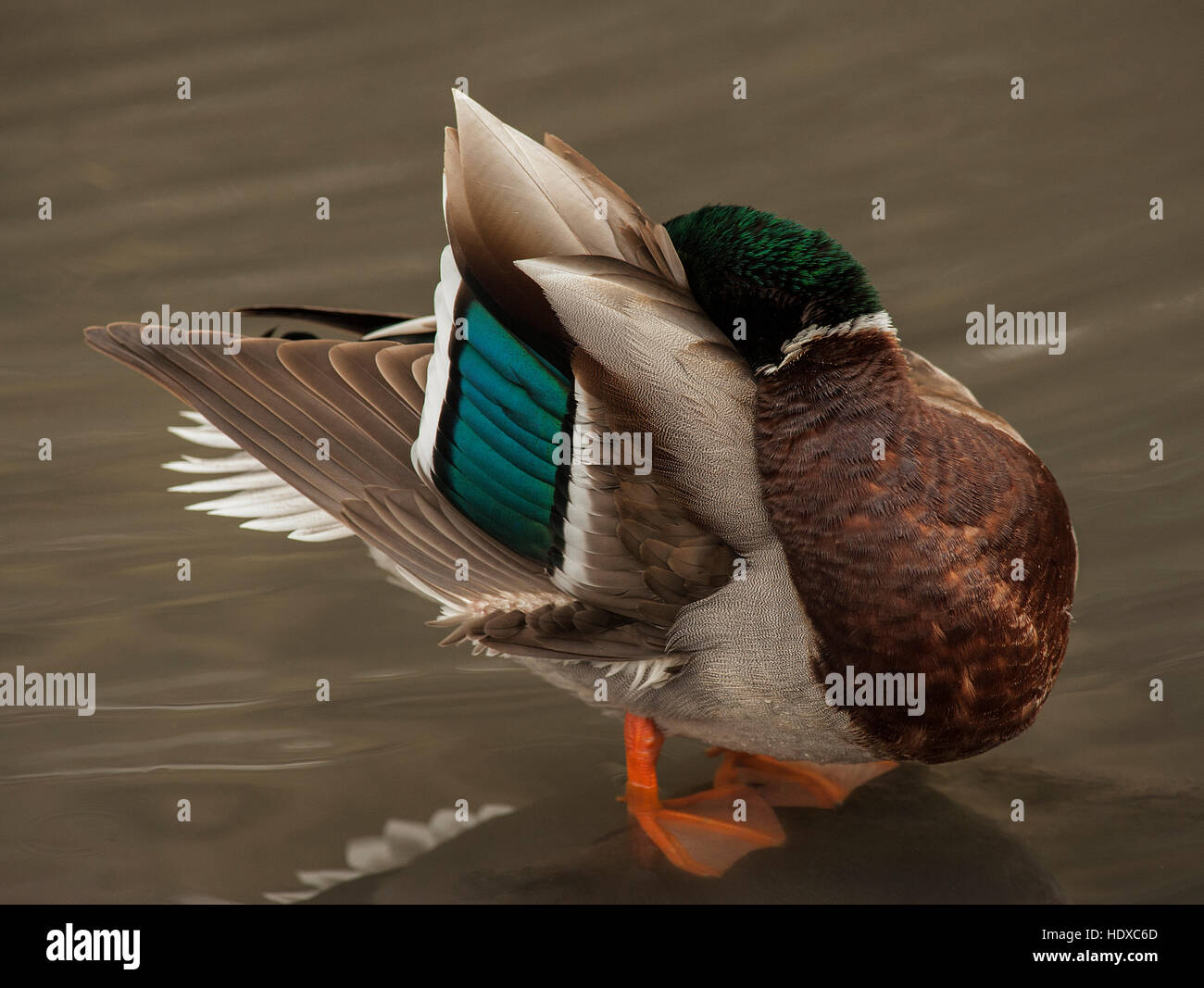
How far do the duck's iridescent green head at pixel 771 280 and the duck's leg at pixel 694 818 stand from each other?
0.62 m

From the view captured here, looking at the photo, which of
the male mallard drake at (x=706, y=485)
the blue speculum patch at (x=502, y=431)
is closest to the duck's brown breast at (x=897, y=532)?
the male mallard drake at (x=706, y=485)

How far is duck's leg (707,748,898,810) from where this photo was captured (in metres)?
2.21

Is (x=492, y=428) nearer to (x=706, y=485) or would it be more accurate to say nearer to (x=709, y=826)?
(x=706, y=485)

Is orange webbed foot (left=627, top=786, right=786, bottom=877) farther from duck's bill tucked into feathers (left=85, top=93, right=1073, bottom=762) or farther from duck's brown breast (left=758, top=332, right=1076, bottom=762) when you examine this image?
duck's brown breast (left=758, top=332, right=1076, bottom=762)

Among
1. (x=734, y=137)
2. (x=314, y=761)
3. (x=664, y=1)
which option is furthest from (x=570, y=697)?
(x=664, y=1)

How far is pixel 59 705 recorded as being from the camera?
247cm

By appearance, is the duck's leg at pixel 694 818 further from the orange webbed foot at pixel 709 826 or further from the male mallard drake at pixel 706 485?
the male mallard drake at pixel 706 485

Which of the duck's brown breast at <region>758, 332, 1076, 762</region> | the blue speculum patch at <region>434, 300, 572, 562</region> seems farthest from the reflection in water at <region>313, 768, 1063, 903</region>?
the blue speculum patch at <region>434, 300, 572, 562</region>

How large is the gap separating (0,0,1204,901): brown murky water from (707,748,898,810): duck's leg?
3 cm

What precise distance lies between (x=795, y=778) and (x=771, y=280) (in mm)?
848

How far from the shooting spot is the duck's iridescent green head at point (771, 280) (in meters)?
1.77

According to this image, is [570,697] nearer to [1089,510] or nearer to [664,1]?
[1089,510]

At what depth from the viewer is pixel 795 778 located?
226cm
